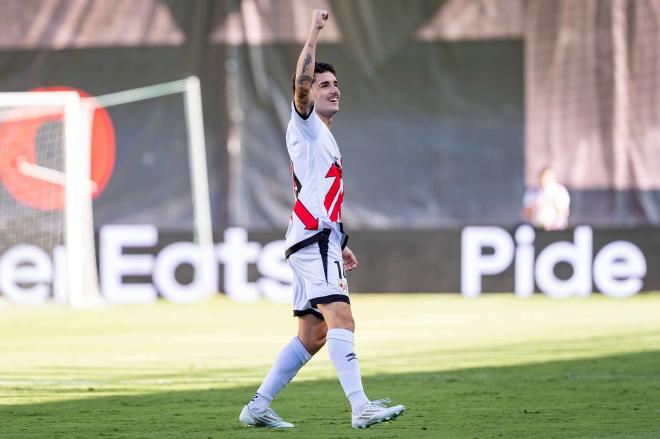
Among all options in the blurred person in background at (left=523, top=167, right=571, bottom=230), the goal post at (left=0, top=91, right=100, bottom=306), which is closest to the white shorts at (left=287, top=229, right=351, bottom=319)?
the goal post at (left=0, top=91, right=100, bottom=306)

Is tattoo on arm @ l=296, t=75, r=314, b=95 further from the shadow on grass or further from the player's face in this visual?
the shadow on grass

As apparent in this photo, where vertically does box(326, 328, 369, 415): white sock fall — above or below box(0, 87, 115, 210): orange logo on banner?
below

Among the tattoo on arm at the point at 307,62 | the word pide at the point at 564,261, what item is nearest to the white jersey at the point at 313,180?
the tattoo on arm at the point at 307,62

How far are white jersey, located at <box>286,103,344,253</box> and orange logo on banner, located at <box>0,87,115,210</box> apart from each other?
13.6 metres

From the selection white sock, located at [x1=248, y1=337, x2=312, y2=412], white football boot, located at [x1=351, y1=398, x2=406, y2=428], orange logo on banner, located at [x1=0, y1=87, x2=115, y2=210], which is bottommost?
white football boot, located at [x1=351, y1=398, x2=406, y2=428]

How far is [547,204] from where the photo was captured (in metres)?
20.0

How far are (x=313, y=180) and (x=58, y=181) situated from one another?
1372 centimetres

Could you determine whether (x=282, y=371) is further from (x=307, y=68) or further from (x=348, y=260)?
(x=307, y=68)

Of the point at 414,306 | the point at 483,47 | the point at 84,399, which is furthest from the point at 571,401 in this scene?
the point at 483,47

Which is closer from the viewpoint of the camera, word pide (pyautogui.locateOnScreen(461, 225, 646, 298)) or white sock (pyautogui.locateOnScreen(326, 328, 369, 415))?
white sock (pyautogui.locateOnScreen(326, 328, 369, 415))

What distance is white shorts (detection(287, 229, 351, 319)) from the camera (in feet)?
22.7

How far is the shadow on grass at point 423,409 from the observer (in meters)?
7.07

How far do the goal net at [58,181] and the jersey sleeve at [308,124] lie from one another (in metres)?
12.3

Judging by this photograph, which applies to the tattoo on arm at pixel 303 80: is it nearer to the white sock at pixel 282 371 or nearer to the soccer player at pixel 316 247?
the soccer player at pixel 316 247
